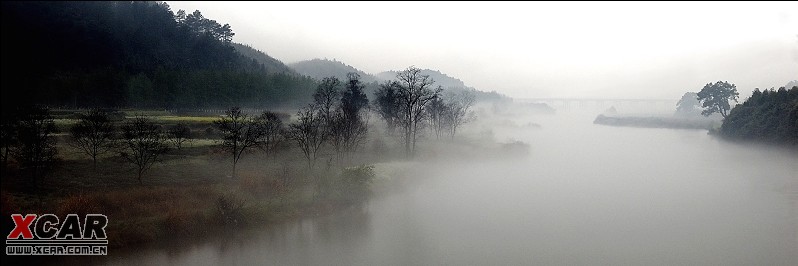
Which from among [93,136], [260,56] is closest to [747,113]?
[93,136]

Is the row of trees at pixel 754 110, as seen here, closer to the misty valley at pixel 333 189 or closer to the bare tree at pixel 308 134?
the misty valley at pixel 333 189

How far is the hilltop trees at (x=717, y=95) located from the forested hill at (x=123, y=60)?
66578mm

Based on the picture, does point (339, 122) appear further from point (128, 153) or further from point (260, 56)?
point (260, 56)

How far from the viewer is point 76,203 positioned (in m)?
20.8

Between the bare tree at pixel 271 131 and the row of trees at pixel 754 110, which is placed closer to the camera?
the bare tree at pixel 271 131

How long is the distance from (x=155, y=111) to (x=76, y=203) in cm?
3803

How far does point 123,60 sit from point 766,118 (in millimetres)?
88965

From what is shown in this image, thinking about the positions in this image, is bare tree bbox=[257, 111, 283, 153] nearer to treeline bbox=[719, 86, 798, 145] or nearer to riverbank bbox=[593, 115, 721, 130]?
treeline bbox=[719, 86, 798, 145]

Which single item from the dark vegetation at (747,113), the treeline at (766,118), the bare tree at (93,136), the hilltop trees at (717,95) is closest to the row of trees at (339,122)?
the bare tree at (93,136)

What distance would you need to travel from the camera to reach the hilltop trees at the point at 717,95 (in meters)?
57.0

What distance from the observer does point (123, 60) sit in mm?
63500

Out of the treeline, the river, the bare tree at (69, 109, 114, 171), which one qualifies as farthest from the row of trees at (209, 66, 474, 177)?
the treeline

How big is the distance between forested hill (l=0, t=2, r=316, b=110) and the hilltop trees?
66.6m

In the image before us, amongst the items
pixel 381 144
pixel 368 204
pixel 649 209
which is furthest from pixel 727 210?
pixel 381 144
